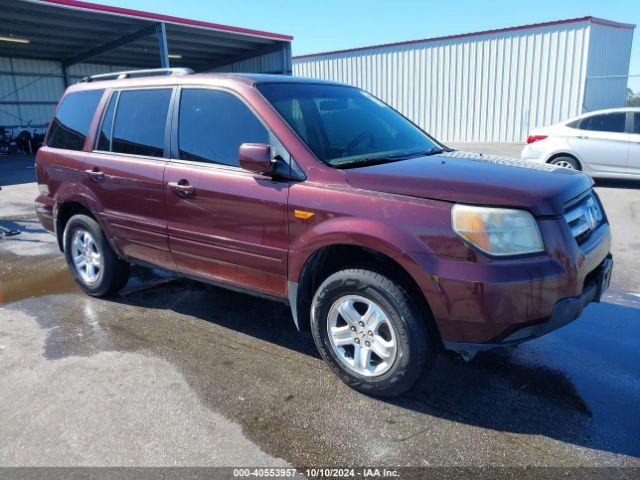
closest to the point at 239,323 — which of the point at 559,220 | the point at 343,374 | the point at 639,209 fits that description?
the point at 343,374

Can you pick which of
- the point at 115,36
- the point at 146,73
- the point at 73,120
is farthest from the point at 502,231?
the point at 115,36

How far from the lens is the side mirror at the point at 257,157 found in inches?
122

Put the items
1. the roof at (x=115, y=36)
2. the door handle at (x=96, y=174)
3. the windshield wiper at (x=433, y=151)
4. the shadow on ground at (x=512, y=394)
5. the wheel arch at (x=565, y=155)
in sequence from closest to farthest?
1. the shadow on ground at (x=512, y=394)
2. the windshield wiper at (x=433, y=151)
3. the door handle at (x=96, y=174)
4. the wheel arch at (x=565, y=155)
5. the roof at (x=115, y=36)

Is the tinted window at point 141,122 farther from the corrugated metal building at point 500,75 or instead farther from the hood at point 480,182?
the corrugated metal building at point 500,75

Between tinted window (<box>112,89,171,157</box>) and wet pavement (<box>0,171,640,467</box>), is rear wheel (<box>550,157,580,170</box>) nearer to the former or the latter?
wet pavement (<box>0,171,640,467</box>)

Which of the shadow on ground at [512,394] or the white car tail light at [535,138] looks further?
the white car tail light at [535,138]

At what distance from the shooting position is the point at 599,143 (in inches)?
388

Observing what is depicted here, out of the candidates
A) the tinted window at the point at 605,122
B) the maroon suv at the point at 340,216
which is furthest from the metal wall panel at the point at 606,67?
the maroon suv at the point at 340,216

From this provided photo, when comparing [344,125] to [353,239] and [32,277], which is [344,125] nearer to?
[353,239]

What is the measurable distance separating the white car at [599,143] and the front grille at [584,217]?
7.51 m

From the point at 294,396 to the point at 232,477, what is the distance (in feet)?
2.45

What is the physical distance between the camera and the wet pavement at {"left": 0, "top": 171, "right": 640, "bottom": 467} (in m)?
2.61

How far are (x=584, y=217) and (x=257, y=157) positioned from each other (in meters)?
1.91

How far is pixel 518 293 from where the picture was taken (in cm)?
254
